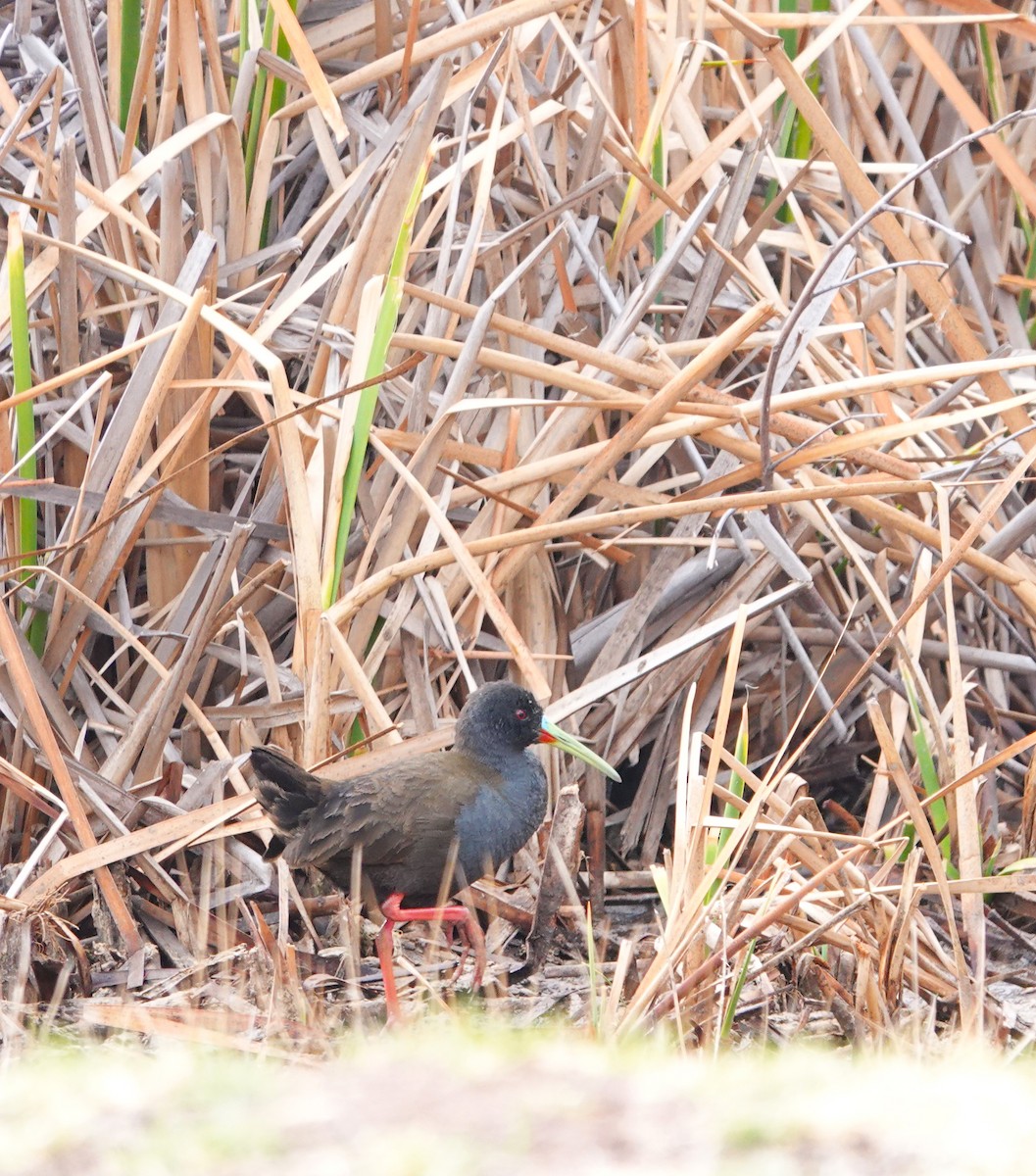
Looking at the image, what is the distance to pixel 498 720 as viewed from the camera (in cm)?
258

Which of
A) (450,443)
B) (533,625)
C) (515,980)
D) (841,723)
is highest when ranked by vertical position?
(450,443)

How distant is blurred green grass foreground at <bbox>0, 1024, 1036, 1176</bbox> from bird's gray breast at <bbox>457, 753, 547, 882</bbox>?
1.05 metres

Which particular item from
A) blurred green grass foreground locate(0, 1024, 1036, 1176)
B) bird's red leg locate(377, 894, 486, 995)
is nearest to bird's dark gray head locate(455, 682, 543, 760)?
bird's red leg locate(377, 894, 486, 995)

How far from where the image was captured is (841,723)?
113 inches

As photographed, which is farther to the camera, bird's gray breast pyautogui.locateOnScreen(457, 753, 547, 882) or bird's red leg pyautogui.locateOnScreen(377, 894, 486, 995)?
bird's gray breast pyautogui.locateOnScreen(457, 753, 547, 882)

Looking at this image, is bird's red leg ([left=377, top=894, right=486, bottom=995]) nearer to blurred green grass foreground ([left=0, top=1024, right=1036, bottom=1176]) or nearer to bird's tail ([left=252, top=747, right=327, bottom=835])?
bird's tail ([left=252, top=747, right=327, bottom=835])

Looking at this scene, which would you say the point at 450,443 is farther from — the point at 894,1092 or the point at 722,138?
the point at 894,1092

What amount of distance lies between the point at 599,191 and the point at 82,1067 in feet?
7.35

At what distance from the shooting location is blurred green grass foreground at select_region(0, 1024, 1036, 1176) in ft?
3.74

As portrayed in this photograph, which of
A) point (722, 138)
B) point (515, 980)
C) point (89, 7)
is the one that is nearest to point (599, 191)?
point (722, 138)

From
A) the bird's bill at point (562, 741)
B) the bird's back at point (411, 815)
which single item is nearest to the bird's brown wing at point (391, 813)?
the bird's back at point (411, 815)

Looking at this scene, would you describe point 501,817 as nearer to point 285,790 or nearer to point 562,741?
point 562,741

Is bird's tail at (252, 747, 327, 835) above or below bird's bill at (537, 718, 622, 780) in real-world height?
above

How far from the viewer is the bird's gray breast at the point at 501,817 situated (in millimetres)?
2498
